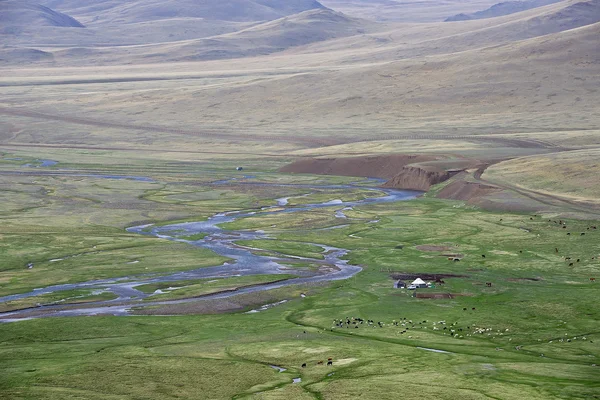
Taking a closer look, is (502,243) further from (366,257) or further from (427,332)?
(427,332)

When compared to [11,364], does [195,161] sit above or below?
below

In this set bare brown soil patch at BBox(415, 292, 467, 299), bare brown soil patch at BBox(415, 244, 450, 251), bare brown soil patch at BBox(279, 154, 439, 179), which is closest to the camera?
bare brown soil patch at BBox(415, 292, 467, 299)

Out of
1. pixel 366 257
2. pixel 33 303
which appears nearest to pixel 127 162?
pixel 366 257

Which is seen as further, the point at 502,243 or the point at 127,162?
the point at 127,162

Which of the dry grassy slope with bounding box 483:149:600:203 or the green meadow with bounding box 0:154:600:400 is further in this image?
the dry grassy slope with bounding box 483:149:600:203

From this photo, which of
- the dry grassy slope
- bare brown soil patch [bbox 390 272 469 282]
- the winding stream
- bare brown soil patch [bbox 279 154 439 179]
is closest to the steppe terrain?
bare brown soil patch [bbox 390 272 469 282]

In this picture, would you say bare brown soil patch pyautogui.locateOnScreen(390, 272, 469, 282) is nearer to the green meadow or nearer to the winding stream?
the green meadow

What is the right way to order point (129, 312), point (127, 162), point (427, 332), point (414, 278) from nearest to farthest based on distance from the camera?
point (427, 332) < point (129, 312) < point (414, 278) < point (127, 162)

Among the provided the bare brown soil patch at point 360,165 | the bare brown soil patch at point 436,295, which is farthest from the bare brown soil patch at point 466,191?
the bare brown soil patch at point 436,295

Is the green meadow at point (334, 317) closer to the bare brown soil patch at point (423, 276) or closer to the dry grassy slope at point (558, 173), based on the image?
the bare brown soil patch at point (423, 276)
